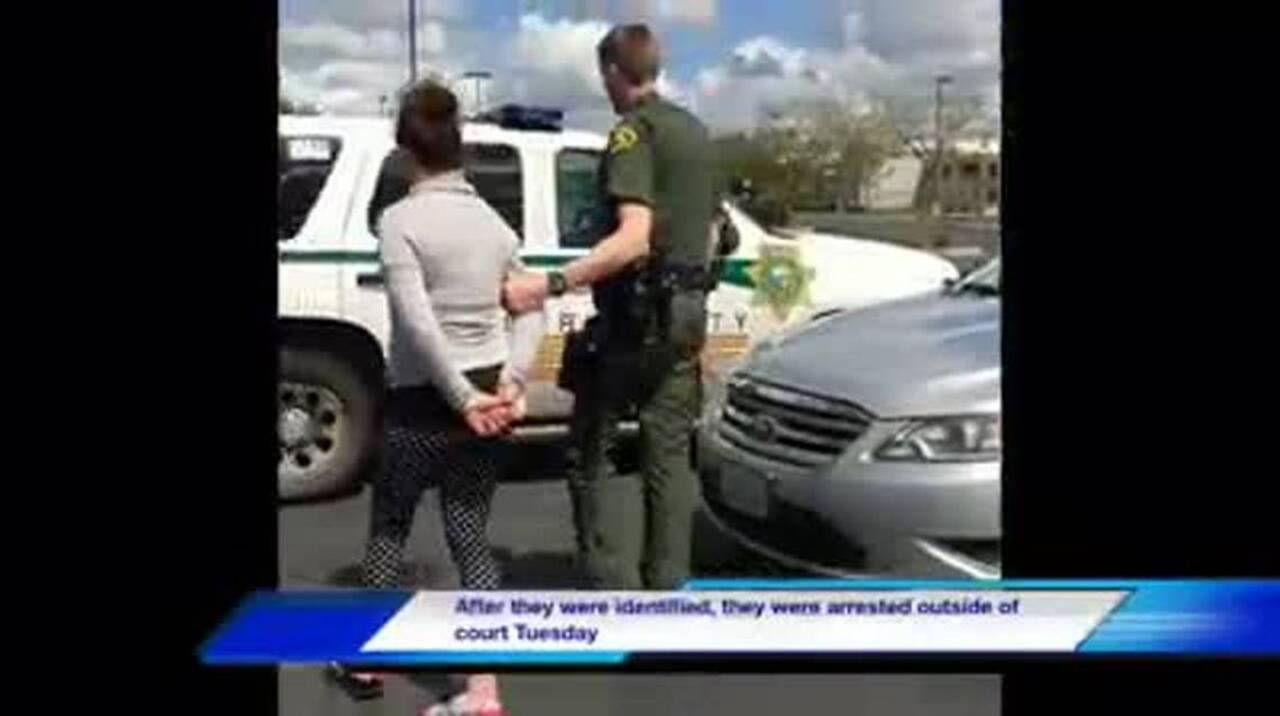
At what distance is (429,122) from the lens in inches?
160

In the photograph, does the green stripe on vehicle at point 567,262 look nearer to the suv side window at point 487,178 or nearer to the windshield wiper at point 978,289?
the suv side window at point 487,178

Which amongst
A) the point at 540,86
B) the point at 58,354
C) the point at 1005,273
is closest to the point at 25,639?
the point at 58,354

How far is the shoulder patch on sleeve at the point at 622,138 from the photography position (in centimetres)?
411

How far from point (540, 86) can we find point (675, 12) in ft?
1.13

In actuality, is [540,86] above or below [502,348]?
above

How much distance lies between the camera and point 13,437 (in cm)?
422

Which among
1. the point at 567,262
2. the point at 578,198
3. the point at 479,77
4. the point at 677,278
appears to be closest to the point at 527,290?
the point at 567,262

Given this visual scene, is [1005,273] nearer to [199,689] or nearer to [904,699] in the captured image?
[904,699]

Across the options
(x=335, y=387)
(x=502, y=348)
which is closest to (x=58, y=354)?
(x=335, y=387)

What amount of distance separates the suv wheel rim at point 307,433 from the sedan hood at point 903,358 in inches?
38.1

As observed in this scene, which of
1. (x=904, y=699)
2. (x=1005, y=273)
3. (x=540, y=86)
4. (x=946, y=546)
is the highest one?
(x=540, y=86)

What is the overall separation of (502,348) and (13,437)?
1.17 metres

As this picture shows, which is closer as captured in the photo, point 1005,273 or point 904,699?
point 1005,273

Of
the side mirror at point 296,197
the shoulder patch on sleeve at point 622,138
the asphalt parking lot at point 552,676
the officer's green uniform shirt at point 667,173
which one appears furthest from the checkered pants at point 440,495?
the shoulder patch on sleeve at point 622,138
